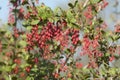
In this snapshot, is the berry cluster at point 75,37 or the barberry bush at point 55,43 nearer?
the barberry bush at point 55,43

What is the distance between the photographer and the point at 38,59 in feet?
22.7

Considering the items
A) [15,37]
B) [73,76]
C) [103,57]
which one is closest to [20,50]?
[15,37]

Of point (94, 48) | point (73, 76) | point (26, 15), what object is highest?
point (26, 15)

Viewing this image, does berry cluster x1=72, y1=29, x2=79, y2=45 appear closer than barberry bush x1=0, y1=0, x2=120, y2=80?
No

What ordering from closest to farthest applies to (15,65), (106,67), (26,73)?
(15,65) → (26,73) → (106,67)

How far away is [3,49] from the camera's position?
22.9 feet

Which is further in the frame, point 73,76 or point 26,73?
point 73,76

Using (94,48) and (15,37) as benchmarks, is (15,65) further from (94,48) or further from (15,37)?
(94,48)

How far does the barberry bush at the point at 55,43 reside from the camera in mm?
5969

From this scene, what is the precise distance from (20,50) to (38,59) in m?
0.43

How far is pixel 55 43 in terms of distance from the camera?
6.77 meters

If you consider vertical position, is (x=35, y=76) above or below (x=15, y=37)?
below

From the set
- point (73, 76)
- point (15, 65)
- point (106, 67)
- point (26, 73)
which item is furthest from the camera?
point (106, 67)

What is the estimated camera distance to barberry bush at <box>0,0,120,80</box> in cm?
597
